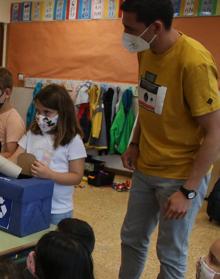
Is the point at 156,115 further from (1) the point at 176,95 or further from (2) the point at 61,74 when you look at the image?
(2) the point at 61,74

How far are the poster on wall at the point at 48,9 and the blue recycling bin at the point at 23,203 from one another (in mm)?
4298

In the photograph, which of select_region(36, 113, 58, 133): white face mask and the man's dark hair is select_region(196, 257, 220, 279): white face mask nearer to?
the man's dark hair

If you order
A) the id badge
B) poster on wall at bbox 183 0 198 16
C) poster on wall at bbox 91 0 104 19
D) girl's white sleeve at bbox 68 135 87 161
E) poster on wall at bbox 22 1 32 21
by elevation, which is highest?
poster on wall at bbox 183 0 198 16

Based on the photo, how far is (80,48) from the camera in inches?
207

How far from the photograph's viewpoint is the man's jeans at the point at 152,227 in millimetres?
1543

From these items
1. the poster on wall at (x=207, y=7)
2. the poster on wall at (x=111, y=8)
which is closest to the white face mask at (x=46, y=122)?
the poster on wall at (x=207, y=7)

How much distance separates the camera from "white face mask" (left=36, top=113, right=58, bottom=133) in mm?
1894

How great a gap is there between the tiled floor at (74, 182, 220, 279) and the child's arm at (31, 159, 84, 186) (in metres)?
0.78

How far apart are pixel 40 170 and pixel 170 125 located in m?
0.59

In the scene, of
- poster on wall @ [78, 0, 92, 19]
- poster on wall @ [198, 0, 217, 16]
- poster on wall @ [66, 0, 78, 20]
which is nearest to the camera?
poster on wall @ [198, 0, 217, 16]

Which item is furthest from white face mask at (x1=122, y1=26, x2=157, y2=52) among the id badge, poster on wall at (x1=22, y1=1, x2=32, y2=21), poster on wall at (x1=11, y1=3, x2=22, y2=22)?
poster on wall at (x1=11, y1=3, x2=22, y2=22)

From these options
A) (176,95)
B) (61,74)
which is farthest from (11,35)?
(176,95)

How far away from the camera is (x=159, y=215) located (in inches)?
65.6

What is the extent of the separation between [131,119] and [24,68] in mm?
2049
